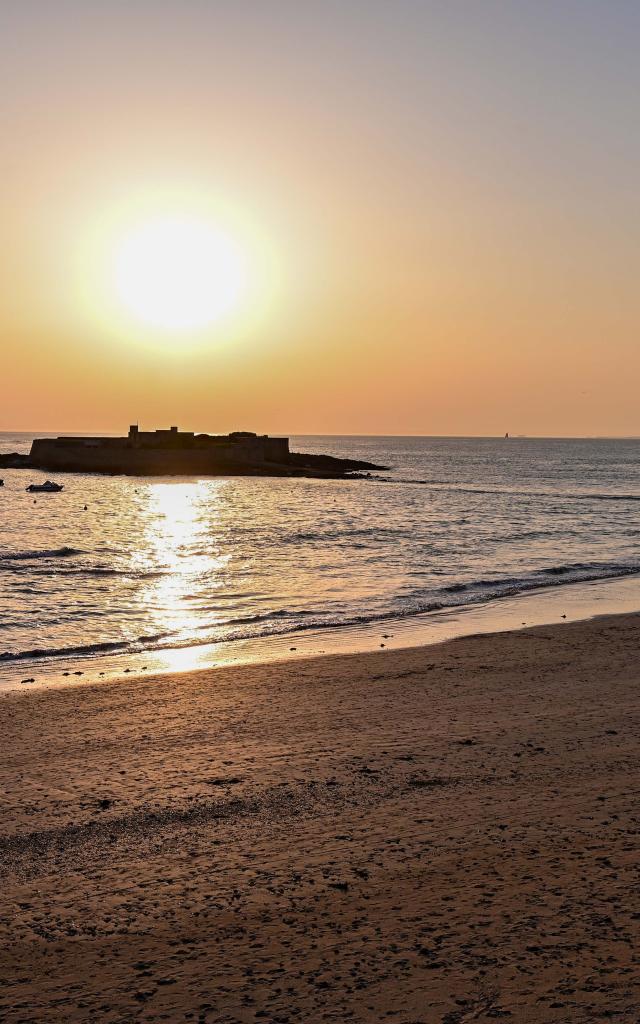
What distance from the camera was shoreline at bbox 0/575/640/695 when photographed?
13172mm

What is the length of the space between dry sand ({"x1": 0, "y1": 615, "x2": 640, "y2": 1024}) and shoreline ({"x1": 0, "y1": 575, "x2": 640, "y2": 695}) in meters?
2.20

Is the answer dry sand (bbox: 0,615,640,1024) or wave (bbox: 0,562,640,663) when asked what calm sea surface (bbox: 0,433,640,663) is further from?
dry sand (bbox: 0,615,640,1024)

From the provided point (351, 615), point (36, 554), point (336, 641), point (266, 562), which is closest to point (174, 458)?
point (36, 554)

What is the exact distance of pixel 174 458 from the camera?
396 ft

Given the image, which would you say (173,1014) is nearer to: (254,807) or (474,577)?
(254,807)

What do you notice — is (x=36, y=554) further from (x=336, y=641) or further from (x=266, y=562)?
(x=336, y=641)

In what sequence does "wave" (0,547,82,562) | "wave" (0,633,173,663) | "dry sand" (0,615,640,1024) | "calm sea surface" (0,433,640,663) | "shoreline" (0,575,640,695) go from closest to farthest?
"dry sand" (0,615,640,1024), "shoreline" (0,575,640,695), "wave" (0,633,173,663), "calm sea surface" (0,433,640,663), "wave" (0,547,82,562)

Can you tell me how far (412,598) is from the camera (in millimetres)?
20750

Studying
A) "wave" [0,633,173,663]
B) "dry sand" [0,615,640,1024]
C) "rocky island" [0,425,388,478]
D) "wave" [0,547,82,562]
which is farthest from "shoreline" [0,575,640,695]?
"rocky island" [0,425,388,478]

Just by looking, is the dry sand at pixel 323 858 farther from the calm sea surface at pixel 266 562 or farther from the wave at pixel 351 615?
the calm sea surface at pixel 266 562

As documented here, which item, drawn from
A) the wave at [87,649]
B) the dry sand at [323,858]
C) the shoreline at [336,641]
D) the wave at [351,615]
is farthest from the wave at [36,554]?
the dry sand at [323,858]

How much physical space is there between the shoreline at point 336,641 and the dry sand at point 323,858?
7.21 ft

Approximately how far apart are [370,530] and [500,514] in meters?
14.8

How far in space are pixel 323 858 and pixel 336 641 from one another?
933 cm
